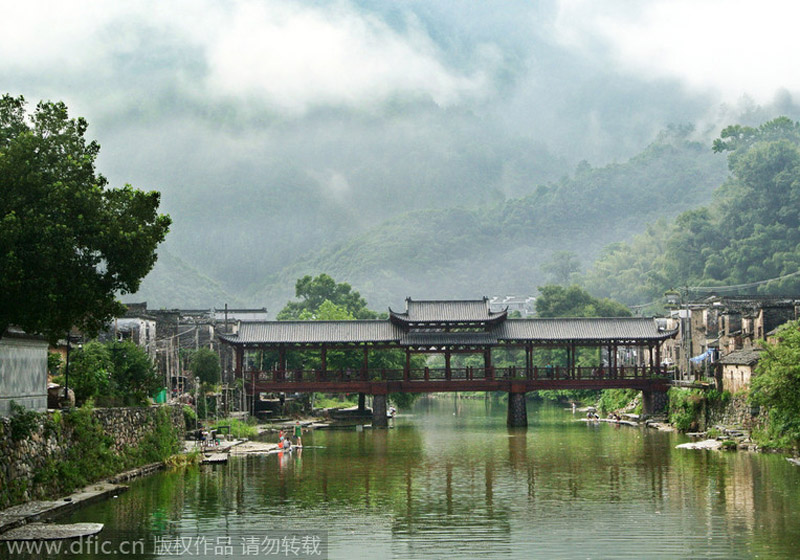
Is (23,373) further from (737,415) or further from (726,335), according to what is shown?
(726,335)

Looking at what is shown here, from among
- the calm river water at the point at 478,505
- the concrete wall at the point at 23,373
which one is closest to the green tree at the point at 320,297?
the calm river water at the point at 478,505

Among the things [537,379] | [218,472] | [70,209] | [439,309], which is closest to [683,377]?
[537,379]

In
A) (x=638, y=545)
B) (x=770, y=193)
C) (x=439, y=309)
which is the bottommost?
(x=638, y=545)

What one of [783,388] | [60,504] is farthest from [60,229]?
[783,388]

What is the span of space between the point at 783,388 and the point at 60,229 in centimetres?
2883

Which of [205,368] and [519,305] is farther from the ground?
[519,305]

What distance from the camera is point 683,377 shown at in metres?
67.3

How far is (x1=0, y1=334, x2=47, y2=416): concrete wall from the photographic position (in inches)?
1079

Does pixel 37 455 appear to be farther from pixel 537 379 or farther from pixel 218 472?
pixel 537 379

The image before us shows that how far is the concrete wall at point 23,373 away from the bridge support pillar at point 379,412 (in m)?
35.7

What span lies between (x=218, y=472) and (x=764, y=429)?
2494 cm

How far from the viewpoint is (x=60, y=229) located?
2414 cm

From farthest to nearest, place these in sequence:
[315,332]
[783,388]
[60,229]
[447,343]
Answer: [315,332]
[447,343]
[783,388]
[60,229]

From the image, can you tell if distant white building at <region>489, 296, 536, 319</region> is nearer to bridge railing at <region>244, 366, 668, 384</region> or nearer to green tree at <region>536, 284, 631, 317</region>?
green tree at <region>536, 284, 631, 317</region>
